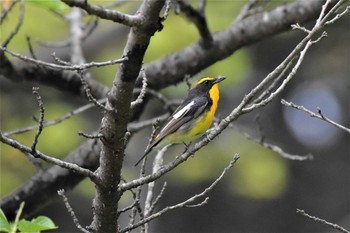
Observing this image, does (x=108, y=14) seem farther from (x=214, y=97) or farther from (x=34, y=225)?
(x=214, y=97)

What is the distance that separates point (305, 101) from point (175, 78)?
24.7ft

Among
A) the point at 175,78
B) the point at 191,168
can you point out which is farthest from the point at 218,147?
the point at 175,78

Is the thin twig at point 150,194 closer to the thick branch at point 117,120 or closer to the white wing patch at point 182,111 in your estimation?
the thick branch at point 117,120

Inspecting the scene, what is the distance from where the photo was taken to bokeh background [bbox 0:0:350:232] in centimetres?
946

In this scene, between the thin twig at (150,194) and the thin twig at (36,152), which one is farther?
the thin twig at (150,194)

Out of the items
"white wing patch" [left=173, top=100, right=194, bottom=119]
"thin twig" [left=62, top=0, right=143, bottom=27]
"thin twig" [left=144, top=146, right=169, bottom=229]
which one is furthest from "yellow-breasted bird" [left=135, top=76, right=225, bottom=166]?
"thin twig" [left=62, top=0, right=143, bottom=27]

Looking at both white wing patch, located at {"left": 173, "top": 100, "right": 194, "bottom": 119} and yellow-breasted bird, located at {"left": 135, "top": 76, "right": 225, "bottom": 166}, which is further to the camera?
white wing patch, located at {"left": 173, "top": 100, "right": 194, "bottom": 119}

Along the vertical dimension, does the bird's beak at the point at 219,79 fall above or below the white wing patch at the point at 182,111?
above

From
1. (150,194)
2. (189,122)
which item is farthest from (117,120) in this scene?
(189,122)

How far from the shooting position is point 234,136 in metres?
12.0

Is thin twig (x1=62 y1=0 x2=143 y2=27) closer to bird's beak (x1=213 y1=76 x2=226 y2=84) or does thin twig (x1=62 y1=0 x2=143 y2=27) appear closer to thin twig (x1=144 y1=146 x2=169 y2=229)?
thin twig (x1=144 y1=146 x2=169 y2=229)

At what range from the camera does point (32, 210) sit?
586 cm

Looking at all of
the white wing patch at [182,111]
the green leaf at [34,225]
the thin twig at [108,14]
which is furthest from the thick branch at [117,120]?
the white wing patch at [182,111]

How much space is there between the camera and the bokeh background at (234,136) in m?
9.46
